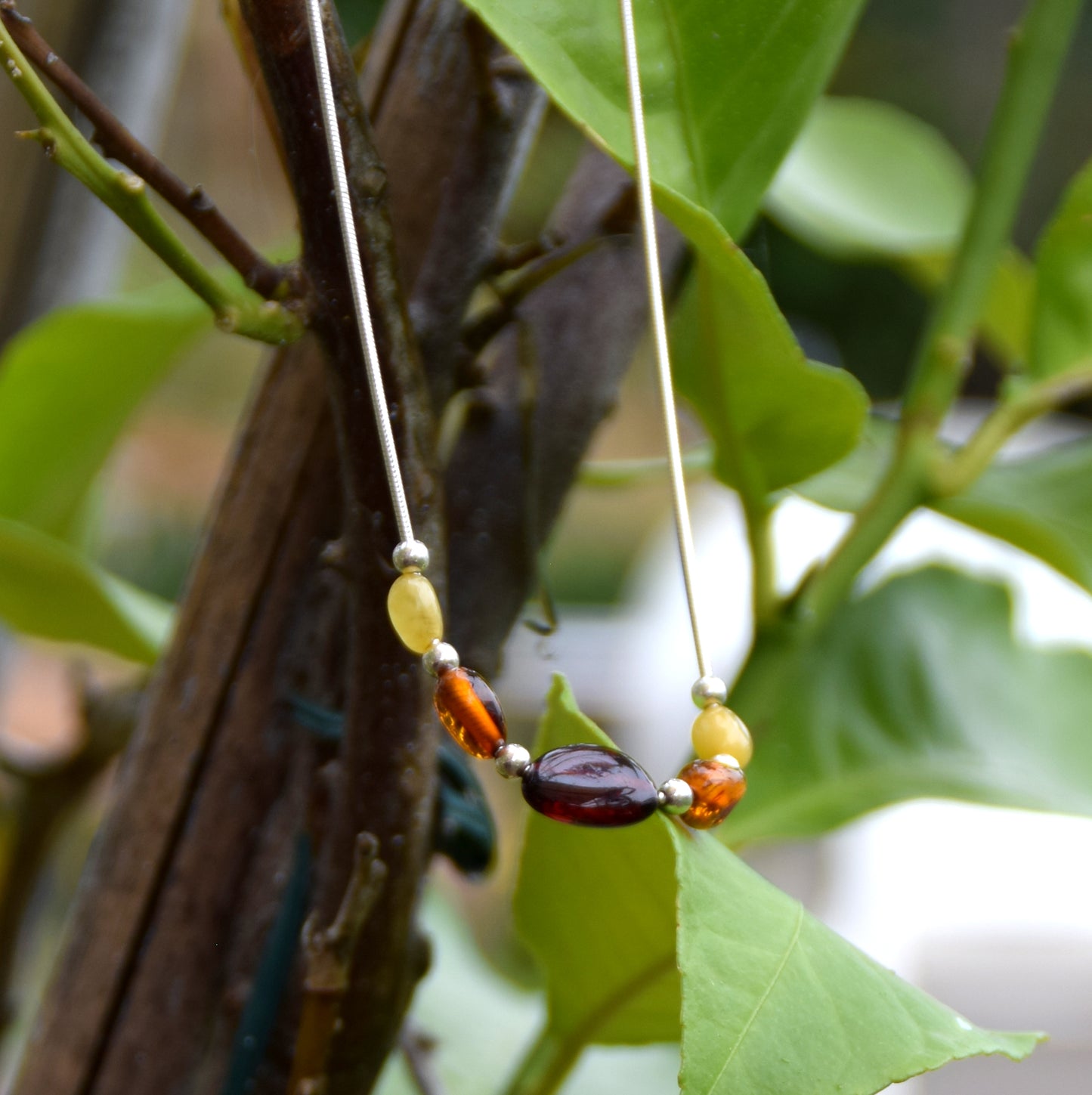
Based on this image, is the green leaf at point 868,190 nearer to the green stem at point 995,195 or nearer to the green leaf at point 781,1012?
the green stem at point 995,195

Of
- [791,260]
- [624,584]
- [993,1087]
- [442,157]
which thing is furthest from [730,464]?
[624,584]

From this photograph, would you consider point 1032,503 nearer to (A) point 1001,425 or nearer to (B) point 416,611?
(A) point 1001,425

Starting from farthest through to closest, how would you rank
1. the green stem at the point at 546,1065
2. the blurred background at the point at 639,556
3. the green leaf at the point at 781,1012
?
the blurred background at the point at 639,556 → the green stem at the point at 546,1065 → the green leaf at the point at 781,1012

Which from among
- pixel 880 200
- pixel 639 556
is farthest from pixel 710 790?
pixel 639 556

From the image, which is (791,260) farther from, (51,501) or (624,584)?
(51,501)

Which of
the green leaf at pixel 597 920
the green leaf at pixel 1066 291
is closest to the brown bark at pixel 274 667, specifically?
the green leaf at pixel 597 920

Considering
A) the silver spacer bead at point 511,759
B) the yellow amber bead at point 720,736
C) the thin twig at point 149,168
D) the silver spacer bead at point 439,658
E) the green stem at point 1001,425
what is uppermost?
the thin twig at point 149,168
